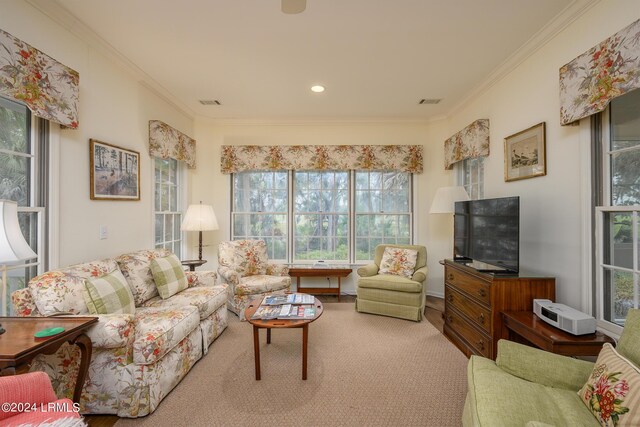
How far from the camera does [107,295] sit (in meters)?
1.91

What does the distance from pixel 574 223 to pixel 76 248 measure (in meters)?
3.87

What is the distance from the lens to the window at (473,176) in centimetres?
340

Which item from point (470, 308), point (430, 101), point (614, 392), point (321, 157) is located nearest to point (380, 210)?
point (321, 157)

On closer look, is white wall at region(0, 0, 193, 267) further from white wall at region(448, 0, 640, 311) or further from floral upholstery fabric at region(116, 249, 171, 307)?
white wall at region(448, 0, 640, 311)

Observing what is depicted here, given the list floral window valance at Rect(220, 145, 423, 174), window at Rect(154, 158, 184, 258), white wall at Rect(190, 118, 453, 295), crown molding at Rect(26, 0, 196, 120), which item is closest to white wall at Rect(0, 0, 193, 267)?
crown molding at Rect(26, 0, 196, 120)

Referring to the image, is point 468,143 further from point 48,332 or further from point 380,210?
point 48,332

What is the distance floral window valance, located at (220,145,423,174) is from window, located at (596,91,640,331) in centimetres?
240

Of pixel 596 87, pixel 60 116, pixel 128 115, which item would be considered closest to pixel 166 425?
pixel 60 116

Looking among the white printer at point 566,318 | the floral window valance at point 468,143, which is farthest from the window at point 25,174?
the floral window valance at point 468,143

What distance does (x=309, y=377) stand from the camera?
6.93 feet

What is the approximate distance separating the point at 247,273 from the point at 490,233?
2844 millimetres

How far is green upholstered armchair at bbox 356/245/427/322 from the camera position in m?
3.24

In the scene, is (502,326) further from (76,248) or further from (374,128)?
(76,248)

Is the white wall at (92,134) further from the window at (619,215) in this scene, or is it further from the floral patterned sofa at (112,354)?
the window at (619,215)
